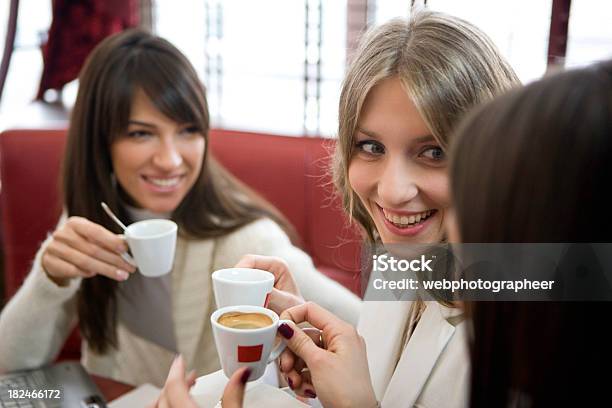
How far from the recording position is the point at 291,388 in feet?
2.62

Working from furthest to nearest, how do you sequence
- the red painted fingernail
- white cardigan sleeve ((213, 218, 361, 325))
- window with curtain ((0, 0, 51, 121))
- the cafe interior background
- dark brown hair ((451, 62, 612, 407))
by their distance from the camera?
window with curtain ((0, 0, 51, 121)) → the cafe interior background → white cardigan sleeve ((213, 218, 361, 325)) → the red painted fingernail → dark brown hair ((451, 62, 612, 407))

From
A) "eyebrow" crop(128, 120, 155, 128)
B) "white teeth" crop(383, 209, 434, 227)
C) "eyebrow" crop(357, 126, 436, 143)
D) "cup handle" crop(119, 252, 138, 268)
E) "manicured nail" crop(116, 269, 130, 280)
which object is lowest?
"manicured nail" crop(116, 269, 130, 280)

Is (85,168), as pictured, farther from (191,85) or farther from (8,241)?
(8,241)

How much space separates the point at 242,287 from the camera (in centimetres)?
80

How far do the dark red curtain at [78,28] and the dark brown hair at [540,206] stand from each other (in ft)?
7.43

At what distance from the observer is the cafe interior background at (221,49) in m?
2.31

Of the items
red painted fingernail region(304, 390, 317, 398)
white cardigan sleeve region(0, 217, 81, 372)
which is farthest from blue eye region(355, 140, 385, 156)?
white cardigan sleeve region(0, 217, 81, 372)

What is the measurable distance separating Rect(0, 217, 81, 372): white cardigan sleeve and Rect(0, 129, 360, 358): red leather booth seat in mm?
328

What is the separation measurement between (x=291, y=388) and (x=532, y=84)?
0.44 metres

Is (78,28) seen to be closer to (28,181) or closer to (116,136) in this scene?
(28,181)

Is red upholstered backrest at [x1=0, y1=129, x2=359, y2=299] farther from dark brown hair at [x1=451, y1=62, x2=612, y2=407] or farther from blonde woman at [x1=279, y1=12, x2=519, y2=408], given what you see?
dark brown hair at [x1=451, y1=62, x2=612, y2=407]

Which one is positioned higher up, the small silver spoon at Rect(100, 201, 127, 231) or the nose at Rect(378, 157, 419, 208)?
the nose at Rect(378, 157, 419, 208)

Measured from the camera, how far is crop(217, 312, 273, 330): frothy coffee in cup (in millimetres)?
736

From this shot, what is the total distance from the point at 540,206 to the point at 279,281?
451 mm
